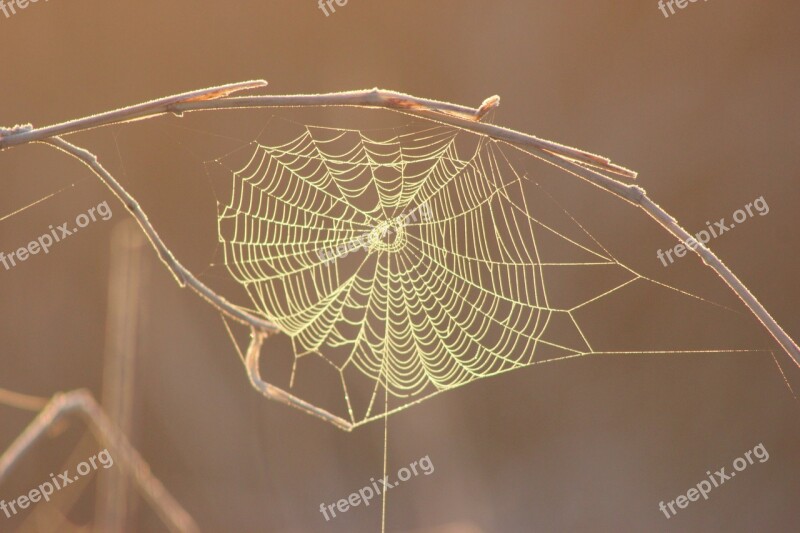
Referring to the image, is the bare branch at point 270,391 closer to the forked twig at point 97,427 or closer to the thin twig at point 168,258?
the thin twig at point 168,258

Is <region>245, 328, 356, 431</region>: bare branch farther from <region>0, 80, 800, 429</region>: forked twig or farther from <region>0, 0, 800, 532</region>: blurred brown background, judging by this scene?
<region>0, 0, 800, 532</region>: blurred brown background

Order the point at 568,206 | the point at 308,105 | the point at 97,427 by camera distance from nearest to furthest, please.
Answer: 1. the point at 308,105
2. the point at 97,427
3. the point at 568,206

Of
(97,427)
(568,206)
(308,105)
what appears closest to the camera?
(308,105)

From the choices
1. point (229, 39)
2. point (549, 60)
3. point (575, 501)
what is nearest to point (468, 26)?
point (549, 60)

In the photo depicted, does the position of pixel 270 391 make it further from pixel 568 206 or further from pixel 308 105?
pixel 568 206

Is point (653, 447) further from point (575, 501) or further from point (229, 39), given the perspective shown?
point (229, 39)

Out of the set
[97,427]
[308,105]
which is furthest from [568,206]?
[308,105]

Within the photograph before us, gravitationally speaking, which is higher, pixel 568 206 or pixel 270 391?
pixel 568 206
